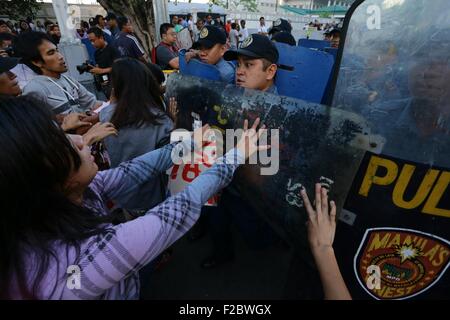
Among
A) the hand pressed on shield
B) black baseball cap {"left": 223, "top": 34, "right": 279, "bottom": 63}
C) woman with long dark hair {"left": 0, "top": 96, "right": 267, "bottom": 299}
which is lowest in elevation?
the hand pressed on shield

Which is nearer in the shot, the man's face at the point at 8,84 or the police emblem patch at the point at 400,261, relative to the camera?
the police emblem patch at the point at 400,261

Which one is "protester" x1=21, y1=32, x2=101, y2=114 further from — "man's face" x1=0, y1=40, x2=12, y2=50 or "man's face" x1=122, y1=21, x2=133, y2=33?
"man's face" x1=0, y1=40, x2=12, y2=50

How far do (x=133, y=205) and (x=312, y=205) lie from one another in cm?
128

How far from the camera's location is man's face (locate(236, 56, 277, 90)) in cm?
185

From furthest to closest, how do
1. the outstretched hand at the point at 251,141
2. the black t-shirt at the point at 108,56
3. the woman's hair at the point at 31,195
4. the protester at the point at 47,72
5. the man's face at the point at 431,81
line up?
the black t-shirt at the point at 108,56 < the protester at the point at 47,72 < the outstretched hand at the point at 251,141 < the man's face at the point at 431,81 < the woman's hair at the point at 31,195

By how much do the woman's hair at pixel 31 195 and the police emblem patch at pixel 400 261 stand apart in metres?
1.04

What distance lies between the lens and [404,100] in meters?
0.96

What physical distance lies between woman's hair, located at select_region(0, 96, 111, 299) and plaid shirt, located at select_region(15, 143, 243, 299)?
3cm

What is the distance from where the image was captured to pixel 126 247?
2.78 ft

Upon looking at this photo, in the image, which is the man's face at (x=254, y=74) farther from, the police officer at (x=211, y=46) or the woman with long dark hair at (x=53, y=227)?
the woman with long dark hair at (x=53, y=227)

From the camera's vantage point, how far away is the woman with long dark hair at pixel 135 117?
5.94ft

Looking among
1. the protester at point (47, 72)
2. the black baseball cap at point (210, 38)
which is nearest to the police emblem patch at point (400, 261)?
the black baseball cap at point (210, 38)

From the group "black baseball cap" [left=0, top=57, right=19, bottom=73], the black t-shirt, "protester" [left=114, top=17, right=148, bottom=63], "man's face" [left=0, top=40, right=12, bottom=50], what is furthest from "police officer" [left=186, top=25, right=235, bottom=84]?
"man's face" [left=0, top=40, right=12, bottom=50]

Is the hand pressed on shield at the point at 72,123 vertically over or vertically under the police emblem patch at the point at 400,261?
over
